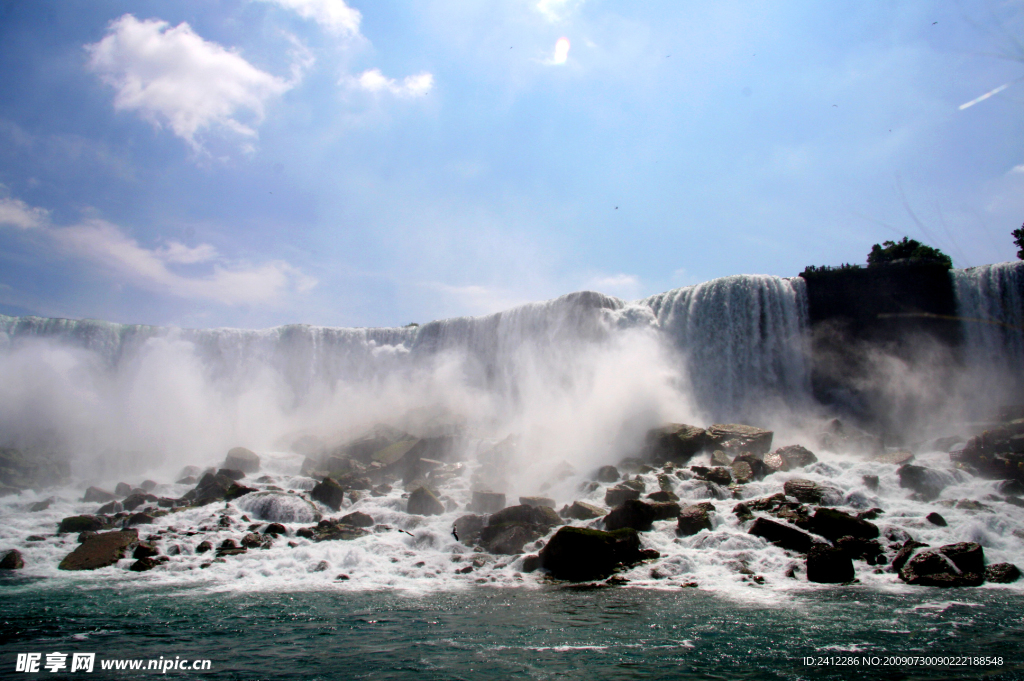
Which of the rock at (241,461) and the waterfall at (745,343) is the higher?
the waterfall at (745,343)

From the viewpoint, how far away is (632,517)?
13602 millimetres

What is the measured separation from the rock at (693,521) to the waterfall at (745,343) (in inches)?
506

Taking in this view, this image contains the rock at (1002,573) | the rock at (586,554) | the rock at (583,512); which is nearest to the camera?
the rock at (1002,573)

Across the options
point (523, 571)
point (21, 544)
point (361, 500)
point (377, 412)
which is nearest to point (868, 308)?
point (523, 571)

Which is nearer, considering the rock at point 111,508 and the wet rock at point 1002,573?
the wet rock at point 1002,573

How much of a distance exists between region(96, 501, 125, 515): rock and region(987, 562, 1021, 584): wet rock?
2360 centimetres

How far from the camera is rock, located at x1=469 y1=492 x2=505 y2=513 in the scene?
1731cm

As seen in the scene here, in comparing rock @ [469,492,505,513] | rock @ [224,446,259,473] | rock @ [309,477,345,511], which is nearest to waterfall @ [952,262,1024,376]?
rock @ [469,492,505,513]

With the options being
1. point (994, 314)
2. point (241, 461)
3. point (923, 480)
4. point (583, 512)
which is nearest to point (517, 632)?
point (583, 512)

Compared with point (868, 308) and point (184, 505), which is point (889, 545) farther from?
point (184, 505)

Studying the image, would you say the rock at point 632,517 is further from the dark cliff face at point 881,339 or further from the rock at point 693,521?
the dark cliff face at point 881,339

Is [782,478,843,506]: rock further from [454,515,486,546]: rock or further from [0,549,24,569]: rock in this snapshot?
[0,549,24,569]: rock

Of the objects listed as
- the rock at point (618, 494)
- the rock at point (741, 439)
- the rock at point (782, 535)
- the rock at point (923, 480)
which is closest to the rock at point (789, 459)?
the rock at point (741, 439)

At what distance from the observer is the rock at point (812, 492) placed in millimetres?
14125
